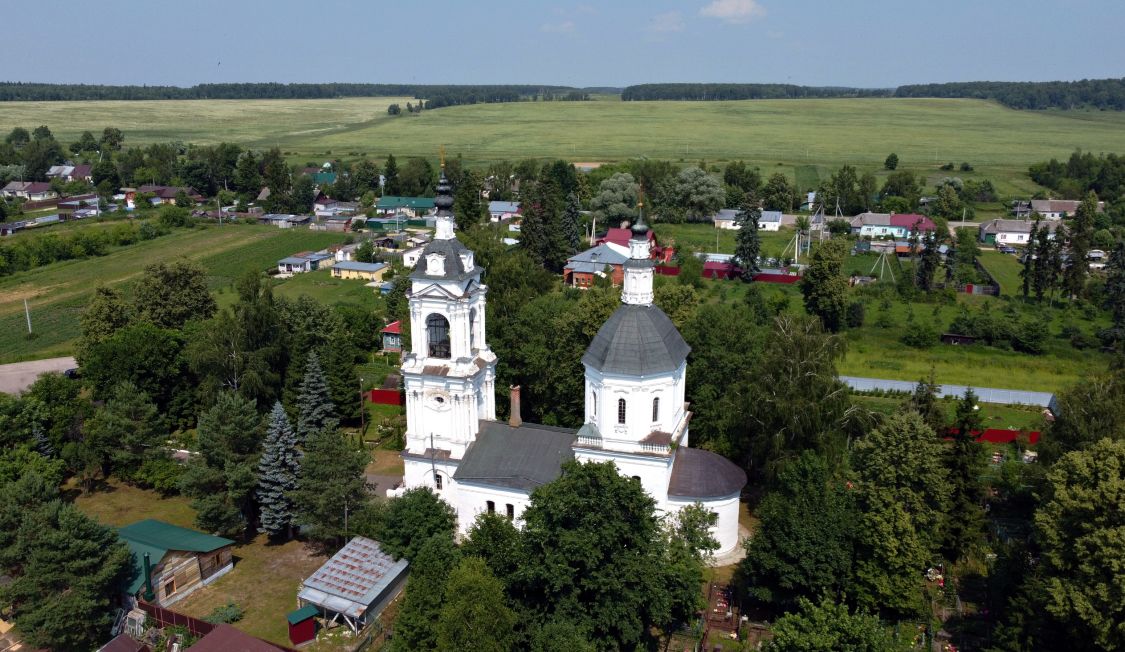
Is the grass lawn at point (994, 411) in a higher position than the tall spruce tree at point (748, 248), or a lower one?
lower

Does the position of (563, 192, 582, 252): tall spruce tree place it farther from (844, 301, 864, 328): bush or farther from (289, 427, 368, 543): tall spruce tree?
(289, 427, 368, 543): tall spruce tree

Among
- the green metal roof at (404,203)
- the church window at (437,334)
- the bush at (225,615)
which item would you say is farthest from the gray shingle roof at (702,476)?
the green metal roof at (404,203)

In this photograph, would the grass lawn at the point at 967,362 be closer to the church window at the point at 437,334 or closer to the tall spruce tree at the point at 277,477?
the church window at the point at 437,334

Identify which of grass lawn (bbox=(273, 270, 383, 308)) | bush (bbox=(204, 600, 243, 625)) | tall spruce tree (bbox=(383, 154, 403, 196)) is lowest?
bush (bbox=(204, 600, 243, 625))

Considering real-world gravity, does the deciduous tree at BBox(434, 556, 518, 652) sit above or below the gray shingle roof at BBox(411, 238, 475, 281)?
below

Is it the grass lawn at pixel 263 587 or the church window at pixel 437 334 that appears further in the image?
the church window at pixel 437 334

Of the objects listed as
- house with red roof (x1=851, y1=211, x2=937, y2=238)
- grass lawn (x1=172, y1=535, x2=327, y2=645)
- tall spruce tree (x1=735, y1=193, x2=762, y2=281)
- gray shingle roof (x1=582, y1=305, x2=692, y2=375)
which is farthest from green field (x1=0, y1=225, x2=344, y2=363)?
house with red roof (x1=851, y1=211, x2=937, y2=238)

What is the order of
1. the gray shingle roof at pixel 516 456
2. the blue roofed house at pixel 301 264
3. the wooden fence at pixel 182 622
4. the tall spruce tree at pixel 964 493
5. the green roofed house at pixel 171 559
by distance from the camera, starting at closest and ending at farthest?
the wooden fence at pixel 182 622 → the green roofed house at pixel 171 559 → the tall spruce tree at pixel 964 493 → the gray shingle roof at pixel 516 456 → the blue roofed house at pixel 301 264

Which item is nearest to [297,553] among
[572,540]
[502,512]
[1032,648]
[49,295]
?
[502,512]
